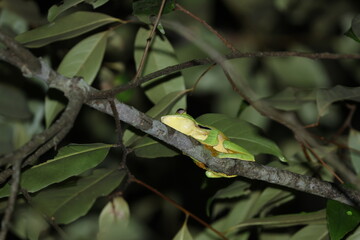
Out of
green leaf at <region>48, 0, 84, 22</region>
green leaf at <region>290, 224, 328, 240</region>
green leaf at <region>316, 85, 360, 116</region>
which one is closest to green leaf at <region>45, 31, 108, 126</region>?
green leaf at <region>48, 0, 84, 22</region>

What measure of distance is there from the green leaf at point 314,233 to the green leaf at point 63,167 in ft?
3.49

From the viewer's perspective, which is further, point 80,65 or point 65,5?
point 80,65

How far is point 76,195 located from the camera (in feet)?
7.39

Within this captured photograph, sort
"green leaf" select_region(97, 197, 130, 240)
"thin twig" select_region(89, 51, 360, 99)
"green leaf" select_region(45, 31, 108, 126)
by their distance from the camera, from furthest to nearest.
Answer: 1. "green leaf" select_region(45, 31, 108, 126)
2. "green leaf" select_region(97, 197, 130, 240)
3. "thin twig" select_region(89, 51, 360, 99)

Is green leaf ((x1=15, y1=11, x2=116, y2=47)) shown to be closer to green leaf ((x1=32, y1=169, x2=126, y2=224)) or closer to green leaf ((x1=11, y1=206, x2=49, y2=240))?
green leaf ((x1=32, y1=169, x2=126, y2=224))

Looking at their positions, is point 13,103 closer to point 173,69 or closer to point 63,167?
point 63,167

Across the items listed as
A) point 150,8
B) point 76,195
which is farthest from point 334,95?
point 76,195

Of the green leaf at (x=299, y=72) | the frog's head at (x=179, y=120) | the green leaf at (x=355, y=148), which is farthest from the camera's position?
the green leaf at (x=299, y=72)

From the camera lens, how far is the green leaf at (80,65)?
8.17 feet

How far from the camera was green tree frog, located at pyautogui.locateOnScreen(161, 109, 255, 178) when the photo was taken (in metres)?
2.00

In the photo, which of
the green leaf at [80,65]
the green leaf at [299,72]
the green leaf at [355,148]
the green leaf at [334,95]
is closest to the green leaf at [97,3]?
the green leaf at [80,65]

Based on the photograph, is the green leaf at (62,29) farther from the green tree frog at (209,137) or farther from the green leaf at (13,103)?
the green leaf at (13,103)

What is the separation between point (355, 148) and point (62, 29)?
1670mm

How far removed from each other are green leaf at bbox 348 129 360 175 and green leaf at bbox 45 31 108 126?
1.38 m
